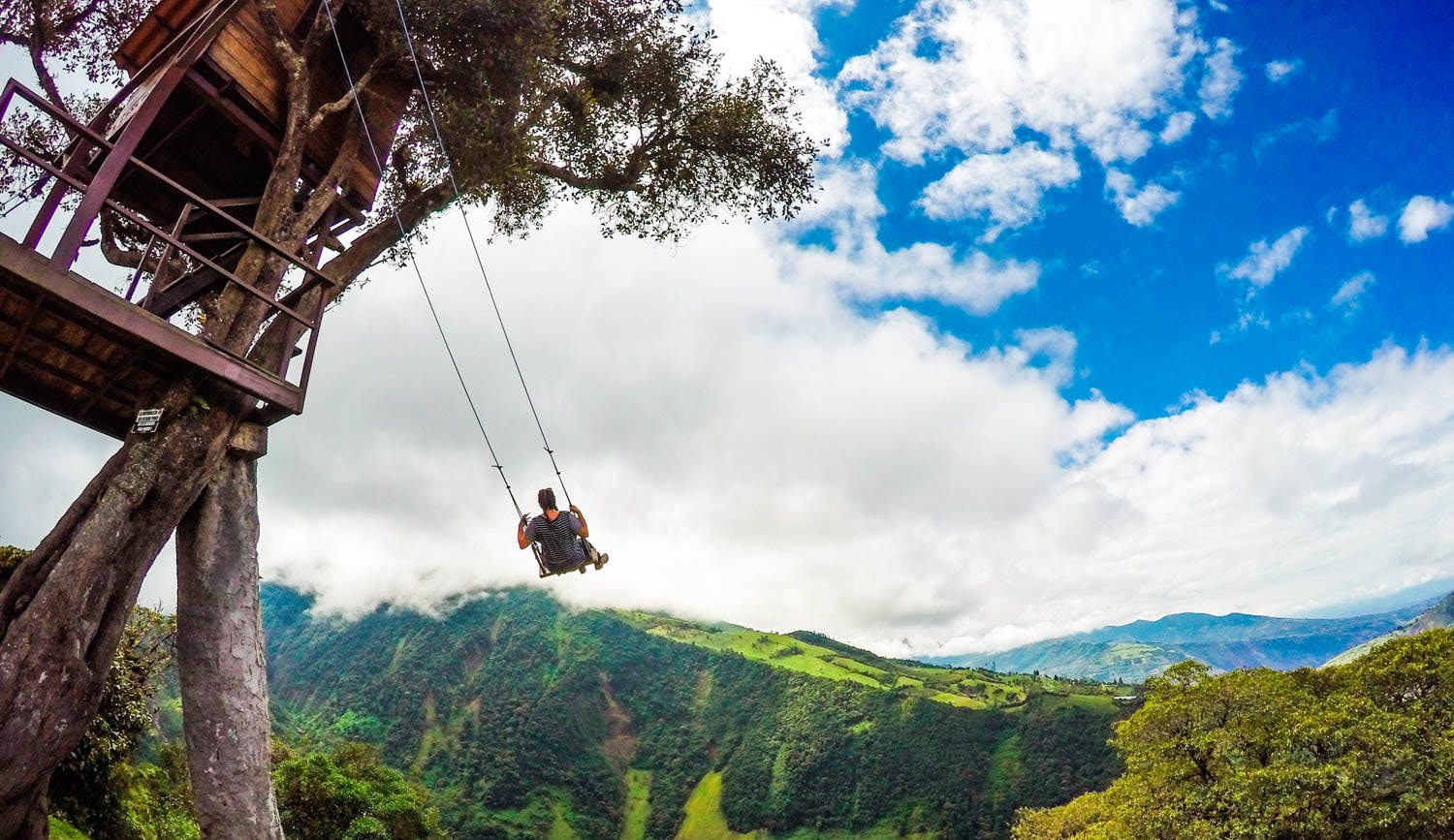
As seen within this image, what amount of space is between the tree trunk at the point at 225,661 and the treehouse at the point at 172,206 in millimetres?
1125

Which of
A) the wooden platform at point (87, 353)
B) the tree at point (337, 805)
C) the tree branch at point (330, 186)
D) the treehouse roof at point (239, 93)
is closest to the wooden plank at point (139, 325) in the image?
the wooden platform at point (87, 353)

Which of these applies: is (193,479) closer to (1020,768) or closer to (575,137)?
(575,137)

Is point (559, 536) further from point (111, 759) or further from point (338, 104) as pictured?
point (111, 759)

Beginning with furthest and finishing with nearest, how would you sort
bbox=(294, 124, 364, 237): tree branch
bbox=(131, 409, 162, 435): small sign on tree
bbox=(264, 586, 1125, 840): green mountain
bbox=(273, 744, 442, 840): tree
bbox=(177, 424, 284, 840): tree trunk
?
bbox=(264, 586, 1125, 840): green mountain, bbox=(273, 744, 442, 840): tree, bbox=(294, 124, 364, 237): tree branch, bbox=(131, 409, 162, 435): small sign on tree, bbox=(177, 424, 284, 840): tree trunk

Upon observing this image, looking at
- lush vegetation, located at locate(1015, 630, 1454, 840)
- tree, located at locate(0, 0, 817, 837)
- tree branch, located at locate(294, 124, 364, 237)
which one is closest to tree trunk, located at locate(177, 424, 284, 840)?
tree, located at locate(0, 0, 817, 837)

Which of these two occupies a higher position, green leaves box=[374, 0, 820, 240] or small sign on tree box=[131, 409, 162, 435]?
green leaves box=[374, 0, 820, 240]

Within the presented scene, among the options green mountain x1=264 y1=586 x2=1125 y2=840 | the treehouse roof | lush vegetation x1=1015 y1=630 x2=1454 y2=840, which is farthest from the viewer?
green mountain x1=264 y1=586 x2=1125 y2=840

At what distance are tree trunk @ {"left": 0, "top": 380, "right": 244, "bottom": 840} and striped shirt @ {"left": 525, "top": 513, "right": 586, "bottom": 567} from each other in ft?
14.7

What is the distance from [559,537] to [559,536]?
2 cm

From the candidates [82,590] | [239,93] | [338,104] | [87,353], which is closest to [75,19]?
[239,93]

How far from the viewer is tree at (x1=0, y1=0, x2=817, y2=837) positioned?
6.02 m

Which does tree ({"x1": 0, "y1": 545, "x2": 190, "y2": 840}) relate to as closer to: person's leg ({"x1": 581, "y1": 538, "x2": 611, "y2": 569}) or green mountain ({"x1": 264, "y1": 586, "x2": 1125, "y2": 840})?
person's leg ({"x1": 581, "y1": 538, "x2": 611, "y2": 569})

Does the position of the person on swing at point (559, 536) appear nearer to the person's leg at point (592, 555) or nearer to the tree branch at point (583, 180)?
the person's leg at point (592, 555)

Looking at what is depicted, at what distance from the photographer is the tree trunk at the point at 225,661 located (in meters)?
6.66
